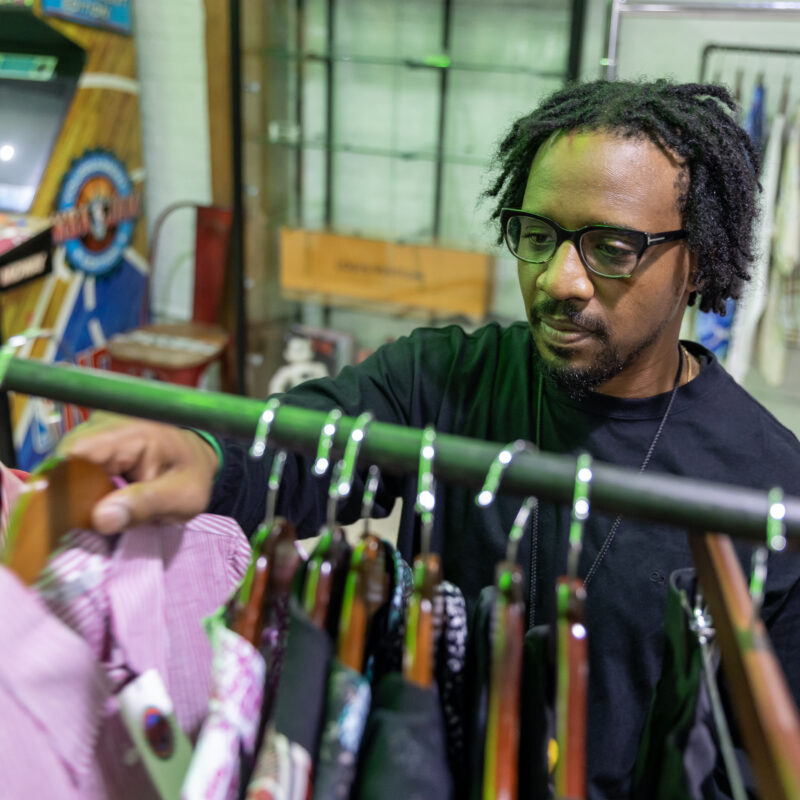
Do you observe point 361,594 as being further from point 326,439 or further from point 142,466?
point 142,466

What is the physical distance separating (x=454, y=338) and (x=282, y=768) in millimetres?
782

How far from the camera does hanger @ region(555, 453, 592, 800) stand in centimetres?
49

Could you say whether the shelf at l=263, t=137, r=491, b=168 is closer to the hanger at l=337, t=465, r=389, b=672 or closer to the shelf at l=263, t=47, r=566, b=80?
the shelf at l=263, t=47, r=566, b=80

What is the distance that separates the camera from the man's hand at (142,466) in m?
0.62

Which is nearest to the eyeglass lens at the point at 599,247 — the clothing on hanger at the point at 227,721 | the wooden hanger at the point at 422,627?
the wooden hanger at the point at 422,627

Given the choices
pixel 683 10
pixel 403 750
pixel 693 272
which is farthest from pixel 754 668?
pixel 683 10

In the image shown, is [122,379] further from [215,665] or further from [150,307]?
[150,307]

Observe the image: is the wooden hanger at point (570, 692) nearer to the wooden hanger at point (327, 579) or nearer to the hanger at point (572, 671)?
the hanger at point (572, 671)

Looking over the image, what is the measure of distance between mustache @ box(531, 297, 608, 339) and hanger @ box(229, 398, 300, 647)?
17.9 inches

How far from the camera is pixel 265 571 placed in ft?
1.94

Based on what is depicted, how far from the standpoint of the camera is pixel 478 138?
2.53 metres

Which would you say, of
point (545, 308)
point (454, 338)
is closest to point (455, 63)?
point (454, 338)

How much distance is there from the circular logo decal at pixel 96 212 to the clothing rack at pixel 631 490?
201cm

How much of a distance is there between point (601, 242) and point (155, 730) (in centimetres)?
69
